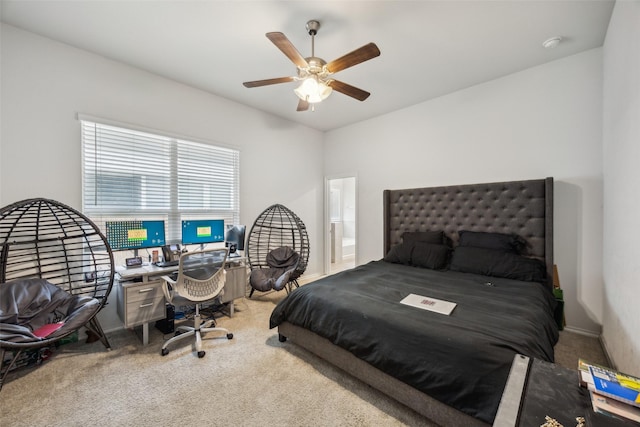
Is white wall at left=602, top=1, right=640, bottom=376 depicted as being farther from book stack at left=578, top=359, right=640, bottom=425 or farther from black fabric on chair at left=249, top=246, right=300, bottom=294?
black fabric on chair at left=249, top=246, right=300, bottom=294

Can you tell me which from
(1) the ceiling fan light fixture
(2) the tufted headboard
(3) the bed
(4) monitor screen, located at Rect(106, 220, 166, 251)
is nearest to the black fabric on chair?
(3) the bed

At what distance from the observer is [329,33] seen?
2.45 meters

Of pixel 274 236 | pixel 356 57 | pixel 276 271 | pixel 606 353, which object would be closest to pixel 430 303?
pixel 606 353

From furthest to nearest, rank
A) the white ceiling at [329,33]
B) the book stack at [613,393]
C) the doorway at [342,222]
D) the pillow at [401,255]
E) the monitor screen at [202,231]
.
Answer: the doorway at [342,222]
the pillow at [401,255]
the monitor screen at [202,231]
the white ceiling at [329,33]
the book stack at [613,393]

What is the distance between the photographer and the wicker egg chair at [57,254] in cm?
227

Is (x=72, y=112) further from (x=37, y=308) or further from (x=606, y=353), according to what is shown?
(x=606, y=353)

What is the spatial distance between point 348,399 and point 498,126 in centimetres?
359

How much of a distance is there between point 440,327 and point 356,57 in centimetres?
206

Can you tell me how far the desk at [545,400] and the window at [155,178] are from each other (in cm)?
364

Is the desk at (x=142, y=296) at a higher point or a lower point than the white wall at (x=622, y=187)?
lower

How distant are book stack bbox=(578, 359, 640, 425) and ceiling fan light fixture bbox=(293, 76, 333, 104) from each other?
240 cm

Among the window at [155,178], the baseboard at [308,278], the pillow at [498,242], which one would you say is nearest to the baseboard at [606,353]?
the pillow at [498,242]

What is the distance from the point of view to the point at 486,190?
11.0ft

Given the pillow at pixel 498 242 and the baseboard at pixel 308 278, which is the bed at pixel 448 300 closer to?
the pillow at pixel 498 242
